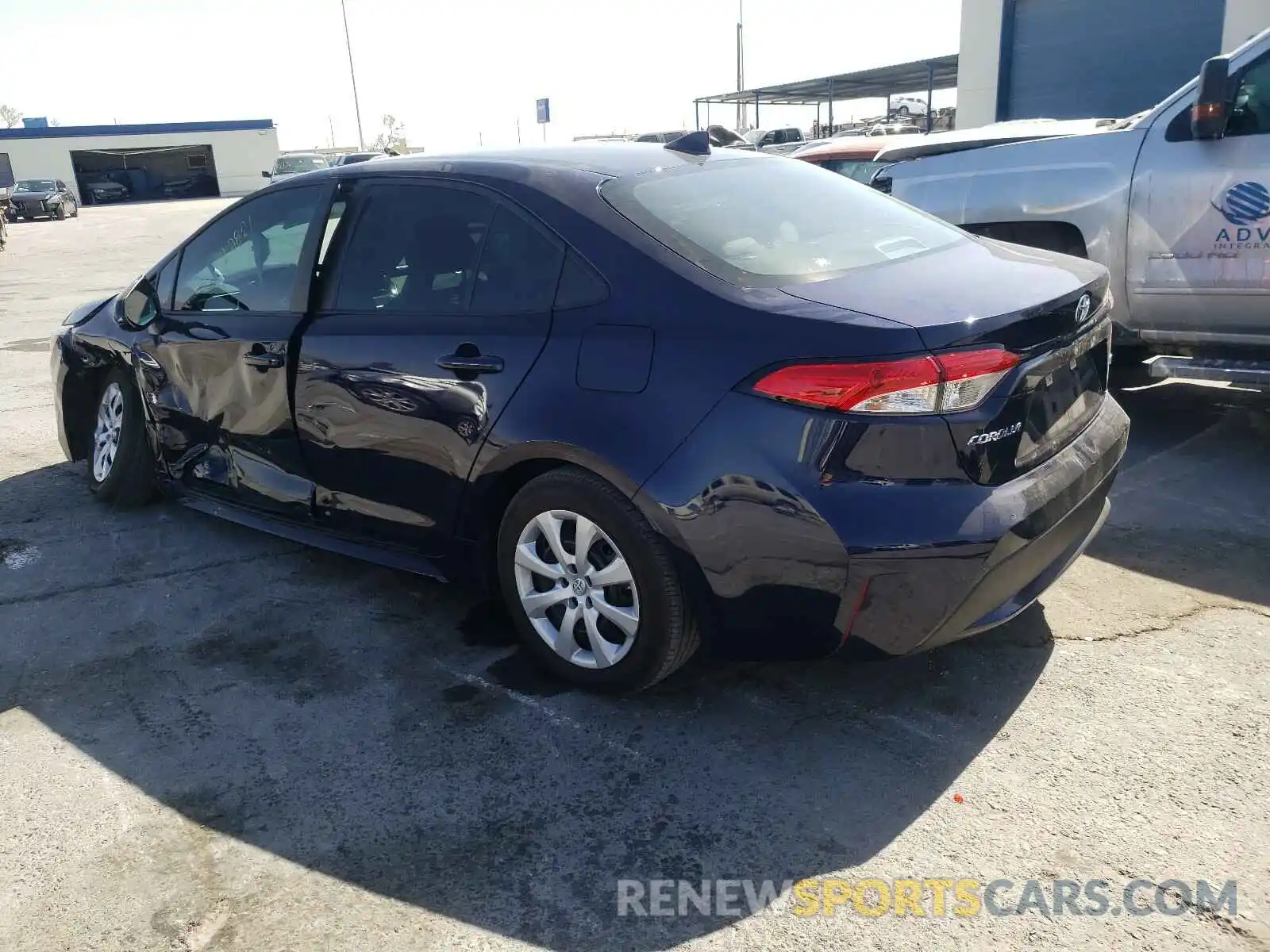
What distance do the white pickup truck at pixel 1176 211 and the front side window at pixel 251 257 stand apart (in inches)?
150

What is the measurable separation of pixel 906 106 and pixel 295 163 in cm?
2254

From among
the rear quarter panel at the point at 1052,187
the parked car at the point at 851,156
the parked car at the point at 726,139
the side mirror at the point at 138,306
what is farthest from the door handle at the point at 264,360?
the parked car at the point at 851,156

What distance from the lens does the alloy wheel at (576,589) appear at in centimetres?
310

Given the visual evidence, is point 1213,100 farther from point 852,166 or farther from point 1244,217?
point 852,166

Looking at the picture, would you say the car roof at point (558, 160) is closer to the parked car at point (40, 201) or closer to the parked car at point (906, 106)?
the parked car at point (906, 106)

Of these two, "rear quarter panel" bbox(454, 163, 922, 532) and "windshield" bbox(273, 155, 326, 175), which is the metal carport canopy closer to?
"windshield" bbox(273, 155, 326, 175)

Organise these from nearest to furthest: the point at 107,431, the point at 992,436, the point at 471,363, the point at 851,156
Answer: the point at 992,436, the point at 471,363, the point at 107,431, the point at 851,156

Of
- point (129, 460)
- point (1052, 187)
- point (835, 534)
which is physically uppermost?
point (1052, 187)

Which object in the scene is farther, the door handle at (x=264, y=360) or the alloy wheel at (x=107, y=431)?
the alloy wheel at (x=107, y=431)

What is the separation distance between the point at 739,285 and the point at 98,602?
115 inches

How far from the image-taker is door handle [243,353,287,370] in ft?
12.9

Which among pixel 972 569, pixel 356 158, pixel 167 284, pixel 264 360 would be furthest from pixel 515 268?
pixel 356 158

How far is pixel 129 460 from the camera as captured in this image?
507cm

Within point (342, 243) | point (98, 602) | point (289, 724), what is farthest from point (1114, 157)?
point (98, 602)
